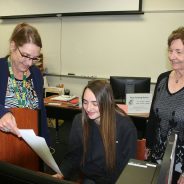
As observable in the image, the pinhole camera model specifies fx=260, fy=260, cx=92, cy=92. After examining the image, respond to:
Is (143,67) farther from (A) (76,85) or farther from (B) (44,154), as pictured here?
(B) (44,154)

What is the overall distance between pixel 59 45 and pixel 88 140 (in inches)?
139

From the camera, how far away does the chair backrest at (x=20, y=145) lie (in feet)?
3.84

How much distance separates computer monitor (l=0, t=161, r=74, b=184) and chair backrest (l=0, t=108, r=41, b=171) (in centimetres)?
73

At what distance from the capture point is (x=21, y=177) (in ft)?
1.46

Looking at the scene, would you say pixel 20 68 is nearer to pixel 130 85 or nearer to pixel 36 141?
pixel 36 141

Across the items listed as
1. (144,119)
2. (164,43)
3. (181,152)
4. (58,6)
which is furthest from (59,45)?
(181,152)

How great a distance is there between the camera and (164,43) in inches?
162

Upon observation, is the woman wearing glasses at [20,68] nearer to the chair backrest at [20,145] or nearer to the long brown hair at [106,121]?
the chair backrest at [20,145]

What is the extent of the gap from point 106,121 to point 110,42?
10.2 feet

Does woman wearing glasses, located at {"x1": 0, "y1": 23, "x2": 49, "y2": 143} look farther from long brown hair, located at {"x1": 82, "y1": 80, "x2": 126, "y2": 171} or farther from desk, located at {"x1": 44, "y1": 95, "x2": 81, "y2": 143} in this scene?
desk, located at {"x1": 44, "y1": 95, "x2": 81, "y2": 143}

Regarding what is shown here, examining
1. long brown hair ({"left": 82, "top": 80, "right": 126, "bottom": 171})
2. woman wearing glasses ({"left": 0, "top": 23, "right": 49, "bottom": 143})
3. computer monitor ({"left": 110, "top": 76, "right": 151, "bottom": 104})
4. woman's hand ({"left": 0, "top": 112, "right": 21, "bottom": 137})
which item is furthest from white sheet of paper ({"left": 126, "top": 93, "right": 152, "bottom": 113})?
woman's hand ({"left": 0, "top": 112, "right": 21, "bottom": 137})

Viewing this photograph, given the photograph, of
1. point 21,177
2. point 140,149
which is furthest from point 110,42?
point 21,177

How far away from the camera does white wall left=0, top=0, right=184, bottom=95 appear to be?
411 cm

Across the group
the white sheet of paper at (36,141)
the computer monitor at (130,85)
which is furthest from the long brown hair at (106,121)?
the computer monitor at (130,85)
